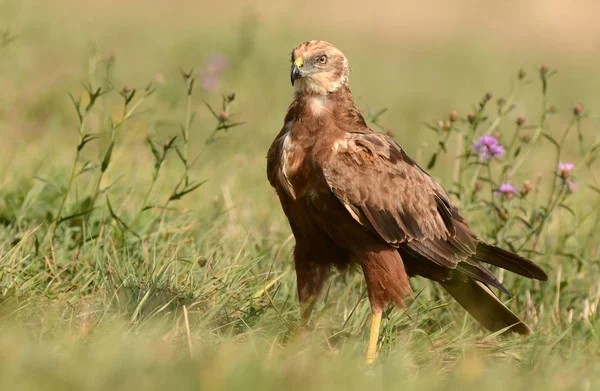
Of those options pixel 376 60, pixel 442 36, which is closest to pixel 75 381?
pixel 376 60

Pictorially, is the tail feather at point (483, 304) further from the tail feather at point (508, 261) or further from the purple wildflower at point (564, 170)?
the purple wildflower at point (564, 170)

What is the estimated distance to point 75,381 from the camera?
2520 millimetres

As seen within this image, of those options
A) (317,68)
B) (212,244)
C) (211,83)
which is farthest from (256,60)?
(317,68)

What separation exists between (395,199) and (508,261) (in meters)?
0.71

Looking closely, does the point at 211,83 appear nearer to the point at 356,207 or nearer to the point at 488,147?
the point at 488,147

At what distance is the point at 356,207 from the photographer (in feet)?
13.8

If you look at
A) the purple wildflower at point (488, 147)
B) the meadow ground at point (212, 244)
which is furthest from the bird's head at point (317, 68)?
the purple wildflower at point (488, 147)

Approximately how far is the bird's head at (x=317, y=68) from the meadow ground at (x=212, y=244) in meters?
0.47

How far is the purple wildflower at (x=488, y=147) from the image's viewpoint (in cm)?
506

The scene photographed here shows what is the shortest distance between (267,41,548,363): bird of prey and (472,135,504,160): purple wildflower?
1.70 ft

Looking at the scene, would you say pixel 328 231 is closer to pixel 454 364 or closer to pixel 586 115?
pixel 454 364

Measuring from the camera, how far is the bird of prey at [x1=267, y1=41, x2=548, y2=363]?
4215 millimetres

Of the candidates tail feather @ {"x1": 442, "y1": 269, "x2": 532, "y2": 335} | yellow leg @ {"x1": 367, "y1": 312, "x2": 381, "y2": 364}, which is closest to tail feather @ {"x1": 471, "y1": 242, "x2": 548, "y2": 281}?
tail feather @ {"x1": 442, "y1": 269, "x2": 532, "y2": 335}

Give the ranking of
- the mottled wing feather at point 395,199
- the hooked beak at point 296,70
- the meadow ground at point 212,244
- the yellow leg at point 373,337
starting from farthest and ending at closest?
the hooked beak at point 296,70 < the mottled wing feather at point 395,199 < the yellow leg at point 373,337 < the meadow ground at point 212,244
